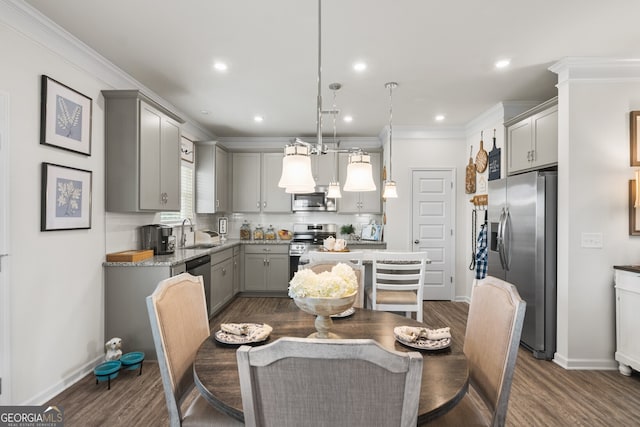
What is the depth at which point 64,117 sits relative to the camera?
255 cm

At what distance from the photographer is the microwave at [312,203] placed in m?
5.71

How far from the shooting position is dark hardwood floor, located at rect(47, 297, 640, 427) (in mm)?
2182

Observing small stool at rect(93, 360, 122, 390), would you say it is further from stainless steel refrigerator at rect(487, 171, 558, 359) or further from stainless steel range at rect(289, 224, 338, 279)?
stainless steel refrigerator at rect(487, 171, 558, 359)

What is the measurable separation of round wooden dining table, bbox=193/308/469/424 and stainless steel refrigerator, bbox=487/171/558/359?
6.33ft

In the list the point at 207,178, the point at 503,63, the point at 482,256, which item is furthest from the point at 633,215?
the point at 207,178

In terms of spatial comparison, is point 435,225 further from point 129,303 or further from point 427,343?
point 129,303

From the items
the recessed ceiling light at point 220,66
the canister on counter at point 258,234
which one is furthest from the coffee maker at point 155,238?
the canister on counter at point 258,234

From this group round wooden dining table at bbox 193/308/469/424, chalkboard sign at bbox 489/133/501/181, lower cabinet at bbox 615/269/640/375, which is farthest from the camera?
chalkboard sign at bbox 489/133/501/181

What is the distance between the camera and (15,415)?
1988 millimetres

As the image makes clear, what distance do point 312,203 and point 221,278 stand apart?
198 cm

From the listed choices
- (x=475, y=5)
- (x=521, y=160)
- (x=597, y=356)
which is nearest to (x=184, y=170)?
(x=475, y=5)

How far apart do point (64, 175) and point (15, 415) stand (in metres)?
1.60

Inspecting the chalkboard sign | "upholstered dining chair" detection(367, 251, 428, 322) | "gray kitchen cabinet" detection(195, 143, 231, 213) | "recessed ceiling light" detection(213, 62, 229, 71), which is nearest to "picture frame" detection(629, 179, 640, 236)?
the chalkboard sign

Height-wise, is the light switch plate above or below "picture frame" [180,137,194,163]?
below
